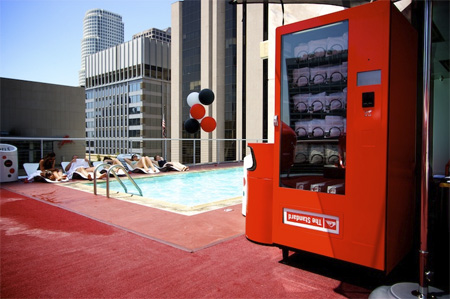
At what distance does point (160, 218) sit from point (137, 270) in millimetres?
1951

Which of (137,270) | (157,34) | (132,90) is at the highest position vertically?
(157,34)

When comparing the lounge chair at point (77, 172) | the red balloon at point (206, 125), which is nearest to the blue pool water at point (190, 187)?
the lounge chair at point (77, 172)

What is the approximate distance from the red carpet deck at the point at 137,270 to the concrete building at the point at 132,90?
84817 millimetres

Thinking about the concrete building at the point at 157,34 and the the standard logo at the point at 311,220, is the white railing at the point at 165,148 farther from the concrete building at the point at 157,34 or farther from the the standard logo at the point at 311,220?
the concrete building at the point at 157,34

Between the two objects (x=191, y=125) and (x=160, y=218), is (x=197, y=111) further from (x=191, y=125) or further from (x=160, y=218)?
(x=160, y=218)

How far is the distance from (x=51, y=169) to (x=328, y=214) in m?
9.02

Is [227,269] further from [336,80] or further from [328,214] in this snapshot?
[336,80]

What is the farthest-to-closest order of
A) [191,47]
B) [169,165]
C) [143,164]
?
[191,47]
[169,165]
[143,164]

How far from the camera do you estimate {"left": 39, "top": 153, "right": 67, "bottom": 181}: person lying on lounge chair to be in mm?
9141

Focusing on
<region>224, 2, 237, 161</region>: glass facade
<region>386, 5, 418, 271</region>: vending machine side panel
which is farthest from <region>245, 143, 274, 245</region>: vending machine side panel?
<region>224, 2, 237, 161</region>: glass facade

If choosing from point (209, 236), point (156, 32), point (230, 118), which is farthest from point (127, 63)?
point (209, 236)

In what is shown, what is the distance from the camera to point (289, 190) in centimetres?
308

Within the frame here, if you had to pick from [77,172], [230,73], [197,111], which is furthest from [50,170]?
[230,73]

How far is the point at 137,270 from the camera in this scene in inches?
118
